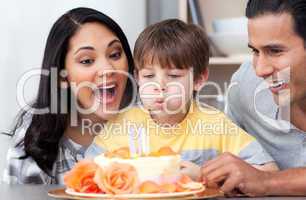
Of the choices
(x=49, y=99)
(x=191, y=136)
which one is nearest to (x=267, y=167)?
(x=191, y=136)

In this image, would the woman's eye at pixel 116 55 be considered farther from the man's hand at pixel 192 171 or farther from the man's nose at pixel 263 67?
the man's hand at pixel 192 171

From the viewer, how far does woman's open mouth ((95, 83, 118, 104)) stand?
157 centimetres

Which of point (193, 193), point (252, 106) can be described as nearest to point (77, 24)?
point (252, 106)

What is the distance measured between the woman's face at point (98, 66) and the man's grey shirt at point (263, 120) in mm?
324

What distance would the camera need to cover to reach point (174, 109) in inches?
59.9

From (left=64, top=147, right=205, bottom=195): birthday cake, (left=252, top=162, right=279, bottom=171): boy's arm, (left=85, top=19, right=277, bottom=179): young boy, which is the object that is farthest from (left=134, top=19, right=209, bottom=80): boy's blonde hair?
(left=64, top=147, right=205, bottom=195): birthday cake

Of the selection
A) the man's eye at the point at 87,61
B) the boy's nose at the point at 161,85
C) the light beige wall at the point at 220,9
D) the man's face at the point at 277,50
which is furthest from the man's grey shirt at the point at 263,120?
the light beige wall at the point at 220,9

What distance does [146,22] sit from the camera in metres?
2.43

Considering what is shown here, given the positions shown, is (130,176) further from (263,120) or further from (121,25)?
(121,25)

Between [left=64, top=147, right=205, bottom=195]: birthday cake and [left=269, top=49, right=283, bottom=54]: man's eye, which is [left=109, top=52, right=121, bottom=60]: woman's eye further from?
Result: [left=64, top=147, right=205, bottom=195]: birthday cake

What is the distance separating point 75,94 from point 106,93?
101 mm

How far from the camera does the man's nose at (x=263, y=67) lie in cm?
143

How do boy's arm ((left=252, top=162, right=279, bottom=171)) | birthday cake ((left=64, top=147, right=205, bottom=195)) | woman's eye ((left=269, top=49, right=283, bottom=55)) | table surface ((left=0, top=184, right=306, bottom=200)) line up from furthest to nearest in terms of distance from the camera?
1. woman's eye ((left=269, top=49, right=283, bottom=55))
2. boy's arm ((left=252, top=162, right=279, bottom=171))
3. table surface ((left=0, top=184, right=306, bottom=200))
4. birthday cake ((left=64, top=147, right=205, bottom=195))

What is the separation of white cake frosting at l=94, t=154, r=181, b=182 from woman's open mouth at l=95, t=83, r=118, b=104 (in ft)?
2.05
